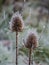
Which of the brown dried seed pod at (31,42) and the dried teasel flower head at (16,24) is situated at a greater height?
the dried teasel flower head at (16,24)

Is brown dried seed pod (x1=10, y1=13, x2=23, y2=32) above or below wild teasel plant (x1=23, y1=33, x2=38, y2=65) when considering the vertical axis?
above

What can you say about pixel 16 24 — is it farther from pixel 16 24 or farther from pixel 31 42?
pixel 31 42

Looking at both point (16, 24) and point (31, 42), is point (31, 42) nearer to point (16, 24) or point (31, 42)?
point (31, 42)

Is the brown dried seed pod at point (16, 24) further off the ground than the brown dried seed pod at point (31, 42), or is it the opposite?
the brown dried seed pod at point (16, 24)

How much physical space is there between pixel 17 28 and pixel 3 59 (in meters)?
0.52

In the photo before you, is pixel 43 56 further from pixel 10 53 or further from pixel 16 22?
pixel 16 22

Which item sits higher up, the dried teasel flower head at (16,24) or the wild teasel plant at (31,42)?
the dried teasel flower head at (16,24)

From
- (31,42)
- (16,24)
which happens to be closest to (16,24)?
(16,24)

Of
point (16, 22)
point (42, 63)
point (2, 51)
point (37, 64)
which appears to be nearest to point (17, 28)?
point (16, 22)

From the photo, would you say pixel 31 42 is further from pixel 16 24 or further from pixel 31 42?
pixel 16 24

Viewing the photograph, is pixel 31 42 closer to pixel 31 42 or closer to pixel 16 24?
pixel 31 42

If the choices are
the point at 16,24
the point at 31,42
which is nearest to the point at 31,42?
the point at 31,42

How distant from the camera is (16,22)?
1180 mm

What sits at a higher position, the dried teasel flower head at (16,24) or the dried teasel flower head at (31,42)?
the dried teasel flower head at (16,24)
